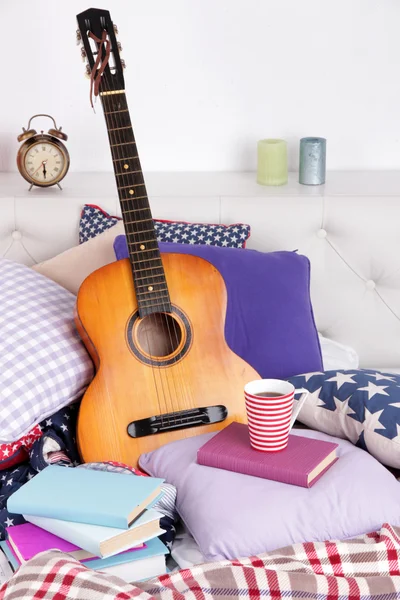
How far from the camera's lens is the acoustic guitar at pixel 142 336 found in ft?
4.76

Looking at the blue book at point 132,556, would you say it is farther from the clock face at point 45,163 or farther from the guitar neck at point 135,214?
the clock face at point 45,163

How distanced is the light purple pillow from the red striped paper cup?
64 mm

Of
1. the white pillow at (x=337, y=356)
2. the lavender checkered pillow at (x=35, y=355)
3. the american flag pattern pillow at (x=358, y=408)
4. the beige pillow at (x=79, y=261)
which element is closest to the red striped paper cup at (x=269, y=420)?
the american flag pattern pillow at (x=358, y=408)

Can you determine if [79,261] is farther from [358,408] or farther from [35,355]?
[358,408]

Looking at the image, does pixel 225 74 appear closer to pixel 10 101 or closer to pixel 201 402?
pixel 10 101

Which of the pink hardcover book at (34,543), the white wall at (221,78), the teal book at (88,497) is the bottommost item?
the pink hardcover book at (34,543)

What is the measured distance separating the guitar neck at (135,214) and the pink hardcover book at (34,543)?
457 millimetres

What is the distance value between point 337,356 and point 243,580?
0.88 meters

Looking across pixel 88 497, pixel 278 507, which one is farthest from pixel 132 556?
pixel 278 507

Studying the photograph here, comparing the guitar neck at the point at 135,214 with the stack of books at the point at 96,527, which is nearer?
the stack of books at the point at 96,527

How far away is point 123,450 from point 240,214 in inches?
27.2

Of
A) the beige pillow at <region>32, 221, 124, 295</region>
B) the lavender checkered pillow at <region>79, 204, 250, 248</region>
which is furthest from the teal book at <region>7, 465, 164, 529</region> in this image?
Answer: the lavender checkered pillow at <region>79, 204, 250, 248</region>

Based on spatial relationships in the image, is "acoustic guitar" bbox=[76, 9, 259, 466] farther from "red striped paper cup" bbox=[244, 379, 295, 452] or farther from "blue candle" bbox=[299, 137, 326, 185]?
"blue candle" bbox=[299, 137, 326, 185]

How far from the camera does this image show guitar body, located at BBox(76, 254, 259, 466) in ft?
4.75
